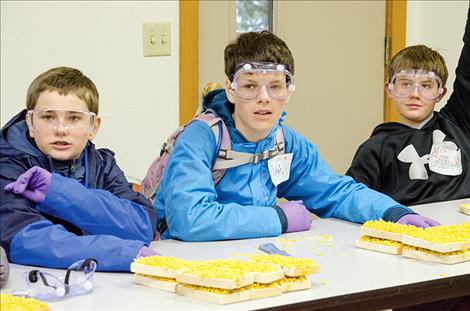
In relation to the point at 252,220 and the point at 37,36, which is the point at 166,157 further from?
the point at 37,36

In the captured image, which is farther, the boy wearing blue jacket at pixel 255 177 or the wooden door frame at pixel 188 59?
the wooden door frame at pixel 188 59

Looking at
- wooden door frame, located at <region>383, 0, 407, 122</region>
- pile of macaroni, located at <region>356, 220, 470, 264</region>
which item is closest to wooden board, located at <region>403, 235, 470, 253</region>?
pile of macaroni, located at <region>356, 220, 470, 264</region>

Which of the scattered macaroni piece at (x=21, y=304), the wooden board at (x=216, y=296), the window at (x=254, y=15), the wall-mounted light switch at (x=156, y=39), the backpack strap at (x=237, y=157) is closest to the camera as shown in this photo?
the scattered macaroni piece at (x=21, y=304)

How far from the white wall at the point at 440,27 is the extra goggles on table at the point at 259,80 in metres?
2.47

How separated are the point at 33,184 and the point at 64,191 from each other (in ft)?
0.26

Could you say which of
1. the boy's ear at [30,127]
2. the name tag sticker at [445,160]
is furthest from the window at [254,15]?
the boy's ear at [30,127]

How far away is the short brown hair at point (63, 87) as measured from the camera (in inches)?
93.0

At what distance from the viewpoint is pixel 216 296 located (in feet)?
5.65

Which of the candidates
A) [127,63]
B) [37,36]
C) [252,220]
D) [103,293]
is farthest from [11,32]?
[103,293]

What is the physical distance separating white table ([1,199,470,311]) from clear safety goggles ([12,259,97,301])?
0.9 inches

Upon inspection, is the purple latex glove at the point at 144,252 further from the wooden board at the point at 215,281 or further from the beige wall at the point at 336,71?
the beige wall at the point at 336,71

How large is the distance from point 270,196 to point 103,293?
104cm

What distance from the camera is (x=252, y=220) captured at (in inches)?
96.6

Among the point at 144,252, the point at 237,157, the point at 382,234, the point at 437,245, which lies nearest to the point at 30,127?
the point at 144,252
